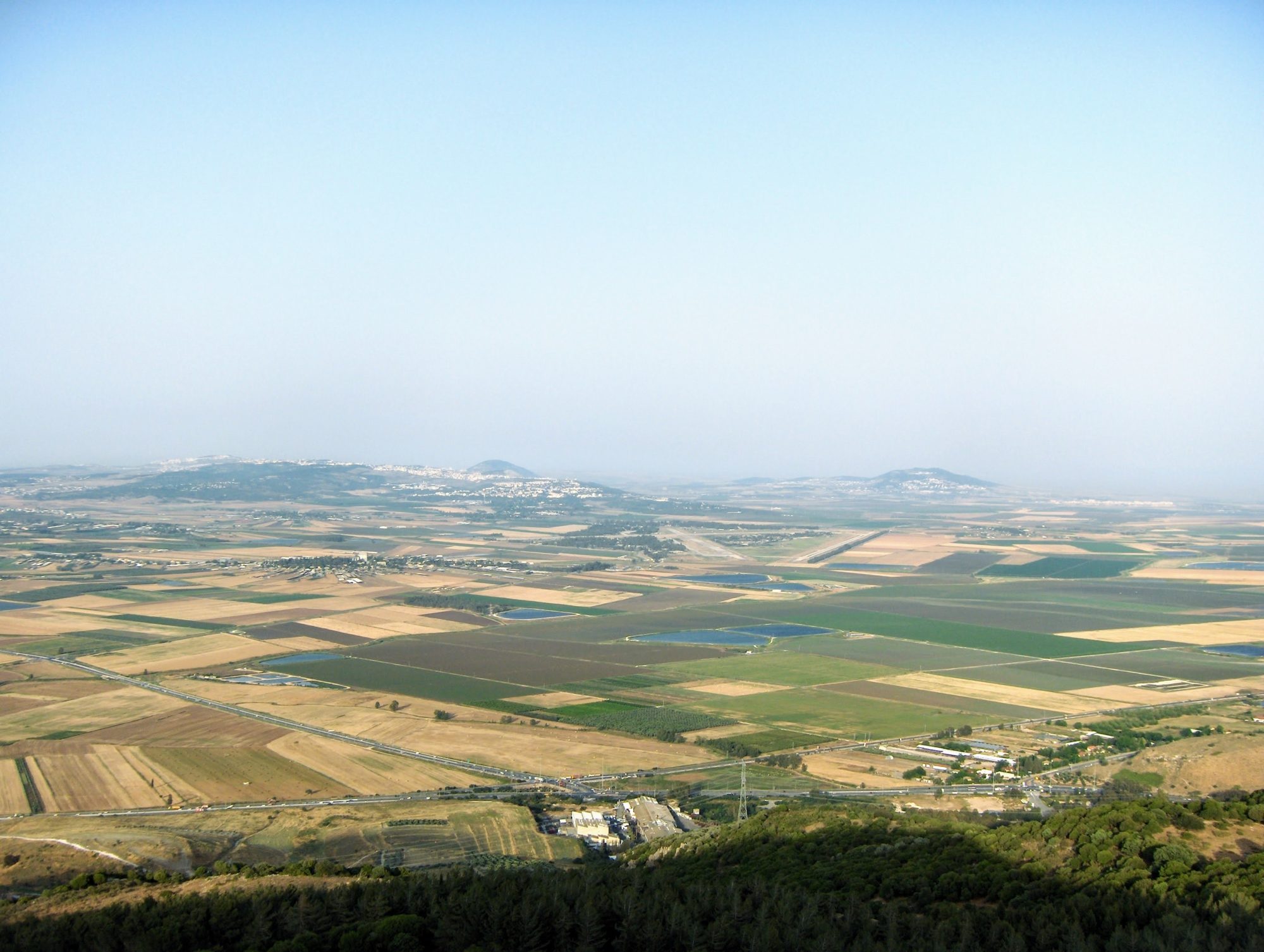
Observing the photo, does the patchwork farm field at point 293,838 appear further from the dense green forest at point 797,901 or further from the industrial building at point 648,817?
the dense green forest at point 797,901

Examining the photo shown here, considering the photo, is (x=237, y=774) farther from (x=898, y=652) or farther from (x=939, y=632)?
(x=939, y=632)

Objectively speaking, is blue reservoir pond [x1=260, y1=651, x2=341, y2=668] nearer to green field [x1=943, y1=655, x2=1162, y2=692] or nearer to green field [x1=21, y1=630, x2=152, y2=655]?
green field [x1=21, y1=630, x2=152, y2=655]

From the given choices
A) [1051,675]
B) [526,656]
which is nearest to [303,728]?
[526,656]

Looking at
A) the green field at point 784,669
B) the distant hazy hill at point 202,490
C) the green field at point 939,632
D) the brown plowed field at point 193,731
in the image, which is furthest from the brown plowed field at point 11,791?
the distant hazy hill at point 202,490

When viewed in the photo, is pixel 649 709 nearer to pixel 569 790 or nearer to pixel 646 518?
pixel 569 790

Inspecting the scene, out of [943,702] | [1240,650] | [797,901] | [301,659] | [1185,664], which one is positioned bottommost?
[301,659]

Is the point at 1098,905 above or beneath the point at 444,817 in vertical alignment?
above

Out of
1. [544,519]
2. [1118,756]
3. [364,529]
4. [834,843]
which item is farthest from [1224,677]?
[544,519]
